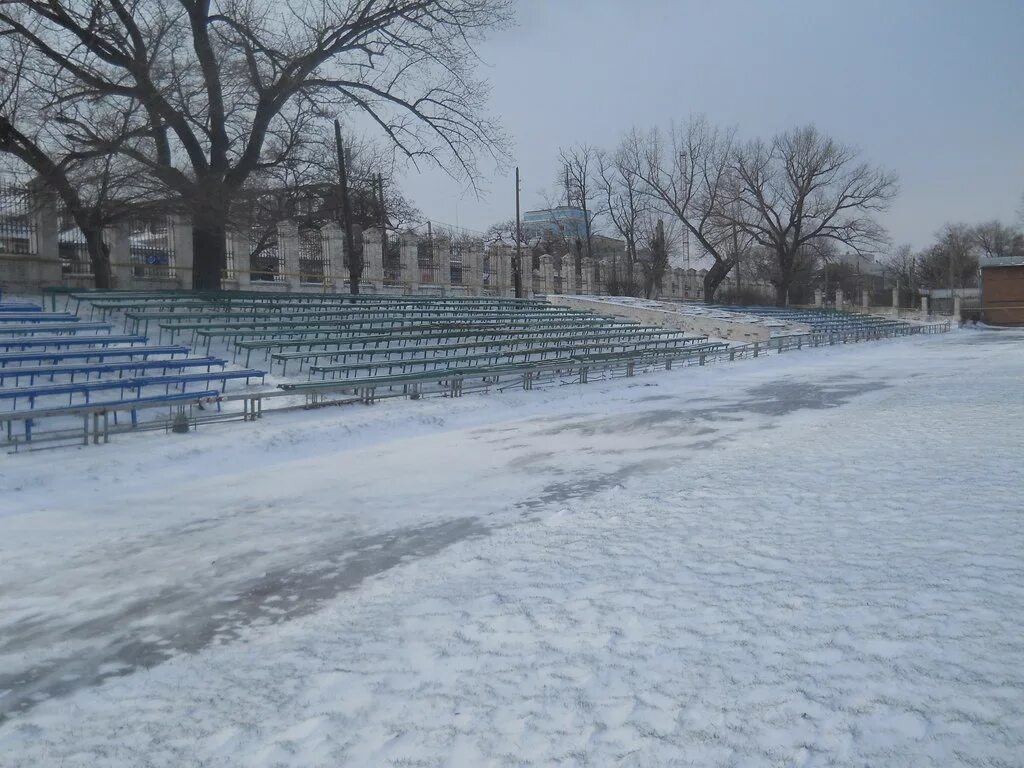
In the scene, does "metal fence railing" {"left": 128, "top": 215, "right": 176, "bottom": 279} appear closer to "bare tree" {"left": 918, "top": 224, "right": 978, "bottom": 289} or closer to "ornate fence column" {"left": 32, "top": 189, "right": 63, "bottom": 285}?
"ornate fence column" {"left": 32, "top": 189, "right": 63, "bottom": 285}

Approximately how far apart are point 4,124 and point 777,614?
2340 cm

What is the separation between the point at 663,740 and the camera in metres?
3.48

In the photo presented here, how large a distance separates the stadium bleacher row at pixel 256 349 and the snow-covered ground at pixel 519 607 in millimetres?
2794

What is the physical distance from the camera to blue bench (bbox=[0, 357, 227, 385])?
12.0 meters

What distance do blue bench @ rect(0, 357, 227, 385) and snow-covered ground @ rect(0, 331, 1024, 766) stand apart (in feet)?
8.76

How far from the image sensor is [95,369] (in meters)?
12.9

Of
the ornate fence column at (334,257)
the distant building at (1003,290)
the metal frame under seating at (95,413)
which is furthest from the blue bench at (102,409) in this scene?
the distant building at (1003,290)

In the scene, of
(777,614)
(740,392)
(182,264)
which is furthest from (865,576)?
(182,264)

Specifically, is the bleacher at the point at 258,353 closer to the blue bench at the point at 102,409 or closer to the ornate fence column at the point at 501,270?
the blue bench at the point at 102,409

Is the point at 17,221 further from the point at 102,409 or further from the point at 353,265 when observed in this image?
the point at 102,409

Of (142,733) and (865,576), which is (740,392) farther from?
(142,733)

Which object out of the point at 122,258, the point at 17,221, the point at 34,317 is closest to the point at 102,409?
the point at 34,317

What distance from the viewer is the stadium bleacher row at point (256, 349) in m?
12.7

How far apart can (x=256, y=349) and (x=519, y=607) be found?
13.8m
